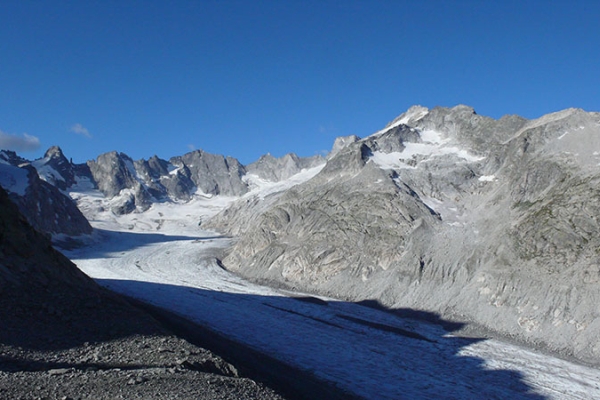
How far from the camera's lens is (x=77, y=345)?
15.0 meters

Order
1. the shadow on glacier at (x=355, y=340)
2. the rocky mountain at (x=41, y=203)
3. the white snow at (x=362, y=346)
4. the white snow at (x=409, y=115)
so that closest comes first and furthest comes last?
the shadow on glacier at (x=355, y=340) < the white snow at (x=362, y=346) < the rocky mountain at (x=41, y=203) < the white snow at (x=409, y=115)

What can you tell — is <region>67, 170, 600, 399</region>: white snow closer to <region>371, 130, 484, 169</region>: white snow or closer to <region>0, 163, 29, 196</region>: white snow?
<region>371, 130, 484, 169</region>: white snow

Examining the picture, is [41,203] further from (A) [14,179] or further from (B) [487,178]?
(B) [487,178]

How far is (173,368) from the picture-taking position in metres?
13.2

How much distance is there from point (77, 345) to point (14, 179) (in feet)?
303

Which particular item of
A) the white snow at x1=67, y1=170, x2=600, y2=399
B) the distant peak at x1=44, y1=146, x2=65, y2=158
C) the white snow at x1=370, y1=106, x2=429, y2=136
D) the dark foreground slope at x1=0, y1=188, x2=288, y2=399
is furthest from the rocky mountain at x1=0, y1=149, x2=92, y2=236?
the distant peak at x1=44, y1=146, x2=65, y2=158

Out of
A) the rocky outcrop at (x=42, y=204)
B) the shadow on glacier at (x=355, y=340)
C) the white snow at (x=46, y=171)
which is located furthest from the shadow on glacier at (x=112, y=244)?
the white snow at (x=46, y=171)

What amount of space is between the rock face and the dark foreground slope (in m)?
24.3

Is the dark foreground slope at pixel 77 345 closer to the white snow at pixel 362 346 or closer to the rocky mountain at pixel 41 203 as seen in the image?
the white snow at pixel 362 346

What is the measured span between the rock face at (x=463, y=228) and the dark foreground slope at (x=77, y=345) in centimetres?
2429

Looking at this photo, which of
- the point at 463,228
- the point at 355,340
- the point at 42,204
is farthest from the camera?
the point at 42,204

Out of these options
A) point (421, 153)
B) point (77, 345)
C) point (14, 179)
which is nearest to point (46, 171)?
point (14, 179)

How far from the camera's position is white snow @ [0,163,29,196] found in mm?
88750

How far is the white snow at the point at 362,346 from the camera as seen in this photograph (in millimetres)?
23109
